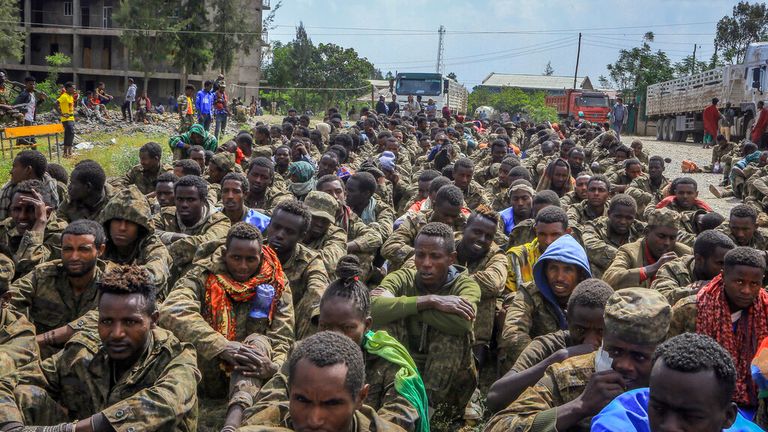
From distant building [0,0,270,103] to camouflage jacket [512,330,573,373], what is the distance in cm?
4123

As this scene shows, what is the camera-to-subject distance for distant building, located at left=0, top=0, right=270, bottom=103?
145ft

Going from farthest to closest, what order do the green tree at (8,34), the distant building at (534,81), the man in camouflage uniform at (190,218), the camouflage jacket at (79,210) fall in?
the distant building at (534,81) → the green tree at (8,34) → the camouflage jacket at (79,210) → the man in camouflage uniform at (190,218)

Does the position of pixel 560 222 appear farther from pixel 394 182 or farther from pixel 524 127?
pixel 524 127

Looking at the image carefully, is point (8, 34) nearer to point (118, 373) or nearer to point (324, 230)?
point (324, 230)

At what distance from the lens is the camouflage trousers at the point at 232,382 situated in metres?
4.12

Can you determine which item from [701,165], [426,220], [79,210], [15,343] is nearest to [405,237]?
[426,220]

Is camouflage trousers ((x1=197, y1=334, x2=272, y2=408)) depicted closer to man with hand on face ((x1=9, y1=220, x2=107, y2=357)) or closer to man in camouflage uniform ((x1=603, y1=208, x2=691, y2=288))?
man with hand on face ((x1=9, y1=220, x2=107, y2=357))

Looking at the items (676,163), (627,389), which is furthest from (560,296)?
(676,163)

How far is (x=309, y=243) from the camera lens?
6.60 m

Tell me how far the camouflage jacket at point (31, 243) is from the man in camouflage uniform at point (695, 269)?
4378 mm

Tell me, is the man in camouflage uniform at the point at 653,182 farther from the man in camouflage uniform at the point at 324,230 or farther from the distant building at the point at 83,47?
the distant building at the point at 83,47

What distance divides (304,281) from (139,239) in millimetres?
1276

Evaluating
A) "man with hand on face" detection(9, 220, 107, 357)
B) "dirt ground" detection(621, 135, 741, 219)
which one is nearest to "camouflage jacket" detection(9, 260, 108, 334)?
"man with hand on face" detection(9, 220, 107, 357)

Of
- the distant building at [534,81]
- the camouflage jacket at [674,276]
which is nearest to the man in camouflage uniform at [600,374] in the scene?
the camouflage jacket at [674,276]
